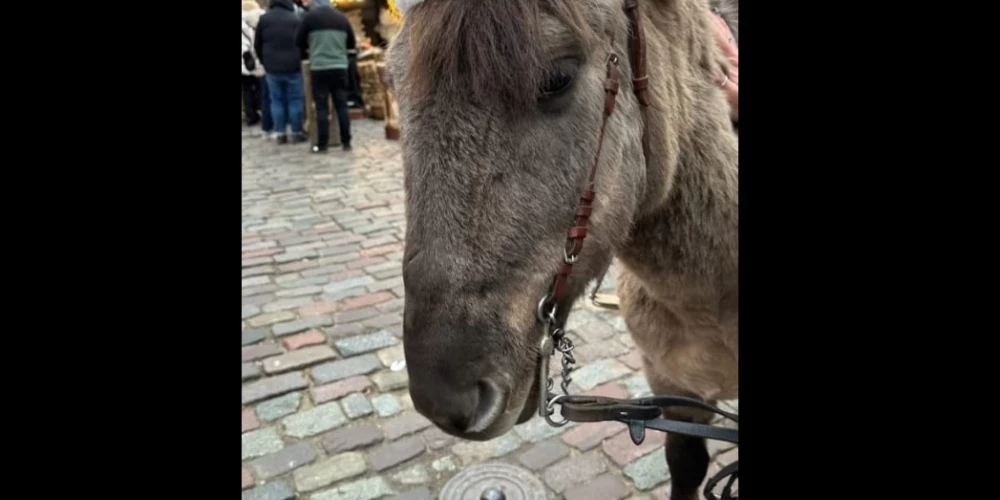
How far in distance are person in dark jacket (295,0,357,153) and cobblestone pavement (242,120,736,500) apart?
5014mm

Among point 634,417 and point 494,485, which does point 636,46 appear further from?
point 494,485

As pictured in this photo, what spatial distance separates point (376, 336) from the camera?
4.78 metres

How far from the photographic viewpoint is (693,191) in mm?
1944

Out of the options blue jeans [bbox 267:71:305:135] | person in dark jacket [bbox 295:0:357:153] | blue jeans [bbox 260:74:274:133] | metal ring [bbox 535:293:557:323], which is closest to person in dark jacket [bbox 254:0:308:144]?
blue jeans [bbox 267:71:305:135]

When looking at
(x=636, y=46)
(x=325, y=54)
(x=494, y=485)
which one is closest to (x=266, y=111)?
(x=325, y=54)

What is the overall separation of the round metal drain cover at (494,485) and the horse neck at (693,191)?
160cm

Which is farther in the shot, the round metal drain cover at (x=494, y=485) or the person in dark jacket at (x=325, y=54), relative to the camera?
the person in dark jacket at (x=325, y=54)

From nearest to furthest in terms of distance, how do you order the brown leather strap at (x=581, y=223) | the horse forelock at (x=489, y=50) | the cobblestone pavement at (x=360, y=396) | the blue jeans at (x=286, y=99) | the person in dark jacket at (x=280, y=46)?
the horse forelock at (x=489, y=50) < the brown leather strap at (x=581, y=223) < the cobblestone pavement at (x=360, y=396) < the person in dark jacket at (x=280, y=46) < the blue jeans at (x=286, y=99)

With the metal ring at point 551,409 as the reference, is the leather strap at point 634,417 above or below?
below

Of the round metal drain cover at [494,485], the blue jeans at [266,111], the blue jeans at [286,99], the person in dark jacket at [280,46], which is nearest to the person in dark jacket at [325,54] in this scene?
the person in dark jacket at [280,46]

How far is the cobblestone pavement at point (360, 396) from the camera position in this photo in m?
3.29

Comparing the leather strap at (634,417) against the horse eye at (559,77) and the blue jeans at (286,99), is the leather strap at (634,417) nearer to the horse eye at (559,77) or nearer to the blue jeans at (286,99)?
the horse eye at (559,77)

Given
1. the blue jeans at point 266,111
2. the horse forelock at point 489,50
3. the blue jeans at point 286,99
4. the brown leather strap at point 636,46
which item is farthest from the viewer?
the blue jeans at point 266,111
